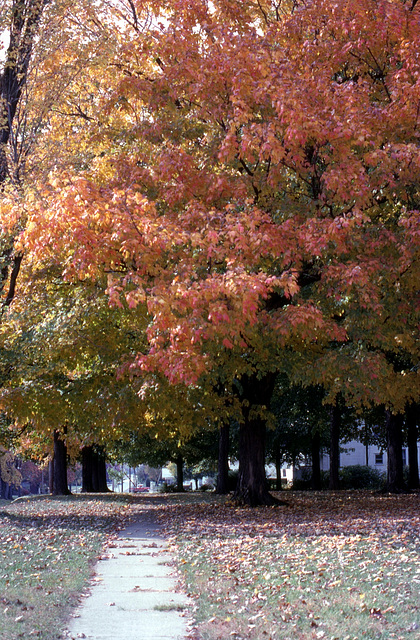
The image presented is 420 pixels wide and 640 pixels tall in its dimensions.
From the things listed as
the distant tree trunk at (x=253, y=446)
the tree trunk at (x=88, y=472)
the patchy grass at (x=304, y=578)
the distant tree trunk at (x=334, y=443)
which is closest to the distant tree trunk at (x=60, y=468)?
the tree trunk at (x=88, y=472)

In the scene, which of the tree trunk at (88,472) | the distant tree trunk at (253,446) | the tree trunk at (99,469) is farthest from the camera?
the tree trunk at (99,469)

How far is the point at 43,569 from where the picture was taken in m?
9.02

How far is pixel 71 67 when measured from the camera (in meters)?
17.2

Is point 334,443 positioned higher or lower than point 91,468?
higher

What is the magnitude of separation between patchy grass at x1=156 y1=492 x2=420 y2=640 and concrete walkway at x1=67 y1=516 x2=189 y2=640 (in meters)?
0.26

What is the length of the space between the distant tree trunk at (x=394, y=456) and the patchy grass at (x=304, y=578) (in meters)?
14.6

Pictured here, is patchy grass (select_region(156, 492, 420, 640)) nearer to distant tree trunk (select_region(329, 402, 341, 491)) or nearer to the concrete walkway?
the concrete walkway

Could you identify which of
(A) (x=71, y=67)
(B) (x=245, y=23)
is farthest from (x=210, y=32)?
(A) (x=71, y=67)

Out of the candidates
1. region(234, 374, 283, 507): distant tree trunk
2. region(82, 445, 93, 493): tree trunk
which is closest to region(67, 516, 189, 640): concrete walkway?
region(234, 374, 283, 507): distant tree trunk

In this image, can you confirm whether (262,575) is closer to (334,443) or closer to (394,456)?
(394,456)

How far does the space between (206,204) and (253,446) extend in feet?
31.1

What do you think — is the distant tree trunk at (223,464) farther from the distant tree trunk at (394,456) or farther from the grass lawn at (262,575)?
the grass lawn at (262,575)

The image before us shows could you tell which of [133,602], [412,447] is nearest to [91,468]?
[412,447]

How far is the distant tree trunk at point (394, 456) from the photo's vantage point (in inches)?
1148
